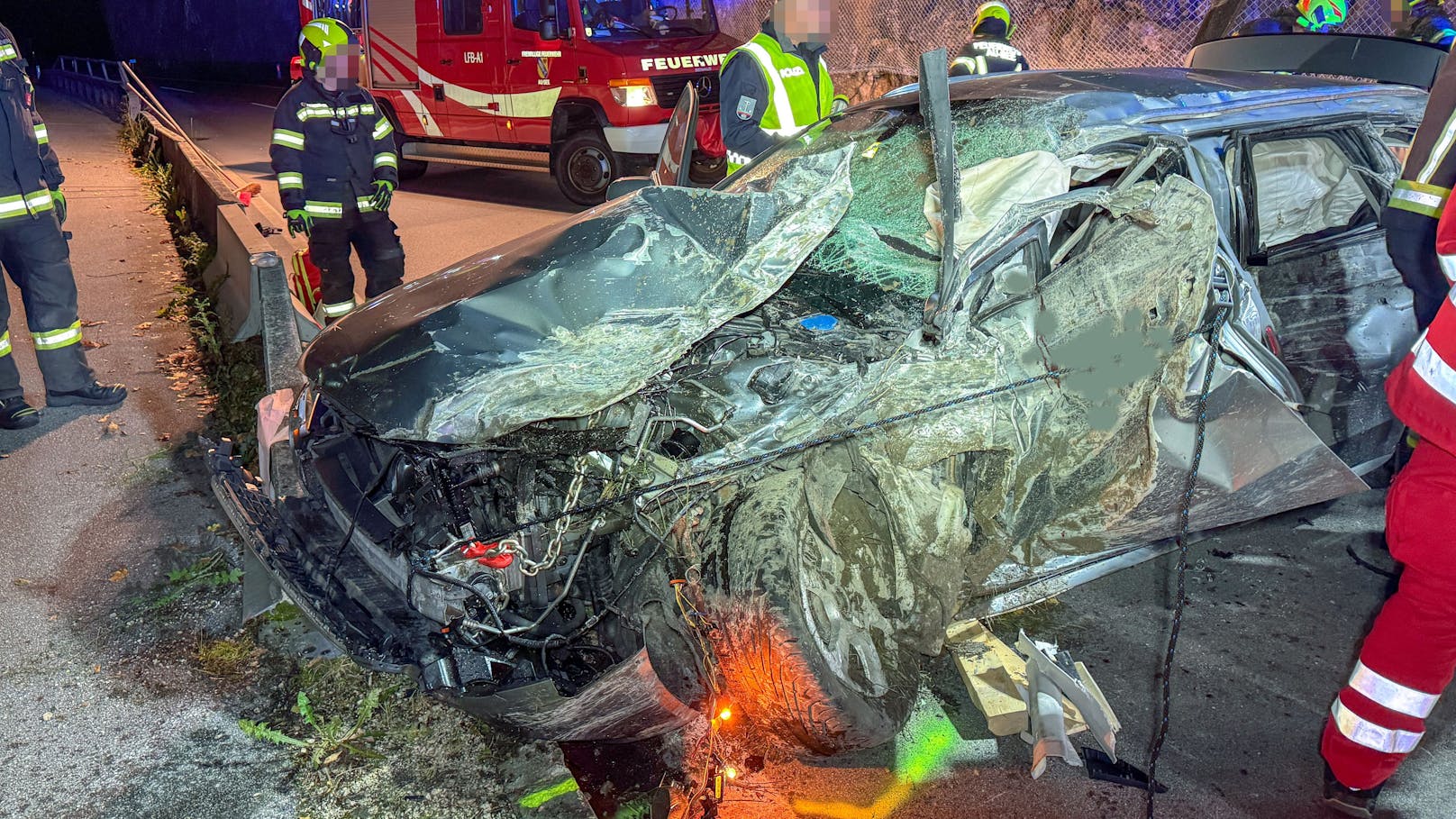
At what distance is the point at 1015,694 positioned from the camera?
270cm

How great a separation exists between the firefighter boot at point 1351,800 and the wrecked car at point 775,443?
28.3 inches

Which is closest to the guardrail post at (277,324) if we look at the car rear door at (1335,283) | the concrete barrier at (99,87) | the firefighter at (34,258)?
the firefighter at (34,258)

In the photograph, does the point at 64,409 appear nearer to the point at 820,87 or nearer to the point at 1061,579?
the point at 820,87

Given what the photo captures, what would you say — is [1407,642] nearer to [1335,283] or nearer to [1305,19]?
[1335,283]

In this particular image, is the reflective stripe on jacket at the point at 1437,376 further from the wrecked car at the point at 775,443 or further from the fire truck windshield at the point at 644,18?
the fire truck windshield at the point at 644,18

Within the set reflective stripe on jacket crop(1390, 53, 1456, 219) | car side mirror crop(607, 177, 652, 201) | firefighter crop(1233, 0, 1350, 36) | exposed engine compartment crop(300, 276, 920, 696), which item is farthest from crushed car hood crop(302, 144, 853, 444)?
firefighter crop(1233, 0, 1350, 36)

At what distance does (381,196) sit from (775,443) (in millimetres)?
3766

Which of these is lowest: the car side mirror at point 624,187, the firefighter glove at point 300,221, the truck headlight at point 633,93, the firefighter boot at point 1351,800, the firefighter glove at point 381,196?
the firefighter boot at point 1351,800

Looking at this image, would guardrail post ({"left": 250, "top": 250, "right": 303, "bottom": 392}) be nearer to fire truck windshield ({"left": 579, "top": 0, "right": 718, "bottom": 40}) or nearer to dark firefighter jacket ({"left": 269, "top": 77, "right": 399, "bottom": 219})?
dark firefighter jacket ({"left": 269, "top": 77, "right": 399, "bottom": 219})

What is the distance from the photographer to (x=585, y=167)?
911 centimetres

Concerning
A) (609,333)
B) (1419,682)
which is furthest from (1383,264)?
(609,333)

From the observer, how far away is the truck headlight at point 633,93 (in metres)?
8.51

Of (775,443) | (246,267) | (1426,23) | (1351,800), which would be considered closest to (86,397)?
(246,267)

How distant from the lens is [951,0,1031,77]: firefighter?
6301 mm
